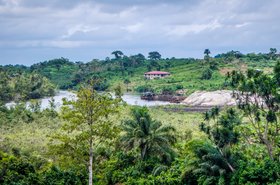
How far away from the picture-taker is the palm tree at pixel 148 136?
2556cm

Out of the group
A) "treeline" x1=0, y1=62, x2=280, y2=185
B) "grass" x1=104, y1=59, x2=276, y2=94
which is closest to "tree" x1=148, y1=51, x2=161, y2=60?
"grass" x1=104, y1=59, x2=276, y2=94

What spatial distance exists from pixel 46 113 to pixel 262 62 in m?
66.1

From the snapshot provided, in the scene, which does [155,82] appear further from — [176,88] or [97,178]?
[97,178]

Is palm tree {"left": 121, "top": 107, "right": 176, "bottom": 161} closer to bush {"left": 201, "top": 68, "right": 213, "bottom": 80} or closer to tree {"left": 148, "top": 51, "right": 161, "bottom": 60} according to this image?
bush {"left": 201, "top": 68, "right": 213, "bottom": 80}

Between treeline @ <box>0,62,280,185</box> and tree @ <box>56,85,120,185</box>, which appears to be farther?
tree @ <box>56,85,120,185</box>

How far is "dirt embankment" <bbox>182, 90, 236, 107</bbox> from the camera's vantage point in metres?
70.2

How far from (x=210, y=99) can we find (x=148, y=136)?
49.0 meters

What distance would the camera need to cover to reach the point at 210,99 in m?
72.9

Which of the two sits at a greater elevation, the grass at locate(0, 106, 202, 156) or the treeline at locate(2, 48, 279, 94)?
the treeline at locate(2, 48, 279, 94)

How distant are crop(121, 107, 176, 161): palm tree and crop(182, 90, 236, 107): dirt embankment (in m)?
44.4

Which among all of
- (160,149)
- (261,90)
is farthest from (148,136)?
(261,90)

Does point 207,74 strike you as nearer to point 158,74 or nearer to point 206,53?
point 158,74

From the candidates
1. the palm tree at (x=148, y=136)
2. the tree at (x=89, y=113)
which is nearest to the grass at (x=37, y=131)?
the palm tree at (x=148, y=136)

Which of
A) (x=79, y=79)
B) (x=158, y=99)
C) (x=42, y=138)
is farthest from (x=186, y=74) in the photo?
(x=42, y=138)
